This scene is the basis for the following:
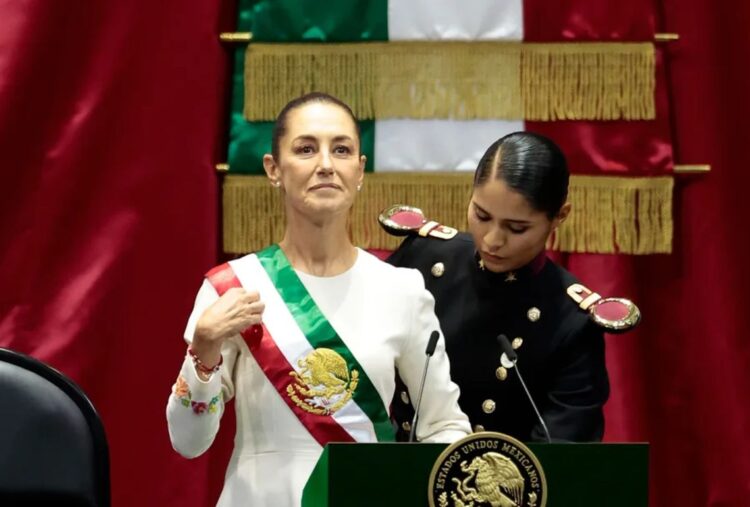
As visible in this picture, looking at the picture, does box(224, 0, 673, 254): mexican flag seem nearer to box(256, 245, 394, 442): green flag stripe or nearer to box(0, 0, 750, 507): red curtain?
box(0, 0, 750, 507): red curtain

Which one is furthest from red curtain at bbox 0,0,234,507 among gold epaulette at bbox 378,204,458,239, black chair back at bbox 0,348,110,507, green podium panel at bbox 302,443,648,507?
black chair back at bbox 0,348,110,507

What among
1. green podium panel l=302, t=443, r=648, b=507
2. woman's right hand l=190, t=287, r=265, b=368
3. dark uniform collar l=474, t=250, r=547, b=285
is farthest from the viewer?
dark uniform collar l=474, t=250, r=547, b=285

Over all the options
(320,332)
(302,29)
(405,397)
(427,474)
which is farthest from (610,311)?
(302,29)

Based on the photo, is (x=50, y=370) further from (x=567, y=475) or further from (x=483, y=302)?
(x=483, y=302)

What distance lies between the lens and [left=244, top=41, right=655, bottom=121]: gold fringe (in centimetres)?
306

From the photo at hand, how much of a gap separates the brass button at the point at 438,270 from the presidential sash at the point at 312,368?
0.34 meters

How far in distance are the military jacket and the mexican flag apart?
0.72m

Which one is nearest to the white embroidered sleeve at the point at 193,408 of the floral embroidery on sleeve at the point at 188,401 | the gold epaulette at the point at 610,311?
the floral embroidery on sleeve at the point at 188,401

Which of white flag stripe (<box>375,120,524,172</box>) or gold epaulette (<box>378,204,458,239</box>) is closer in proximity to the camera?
gold epaulette (<box>378,204,458,239</box>)

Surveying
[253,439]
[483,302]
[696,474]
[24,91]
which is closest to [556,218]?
[483,302]

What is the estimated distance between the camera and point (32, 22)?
3053 millimetres

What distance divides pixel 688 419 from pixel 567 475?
1.46 m

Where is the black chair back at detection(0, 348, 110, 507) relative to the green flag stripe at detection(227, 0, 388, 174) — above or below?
below

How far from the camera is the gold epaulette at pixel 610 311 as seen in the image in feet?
7.32
